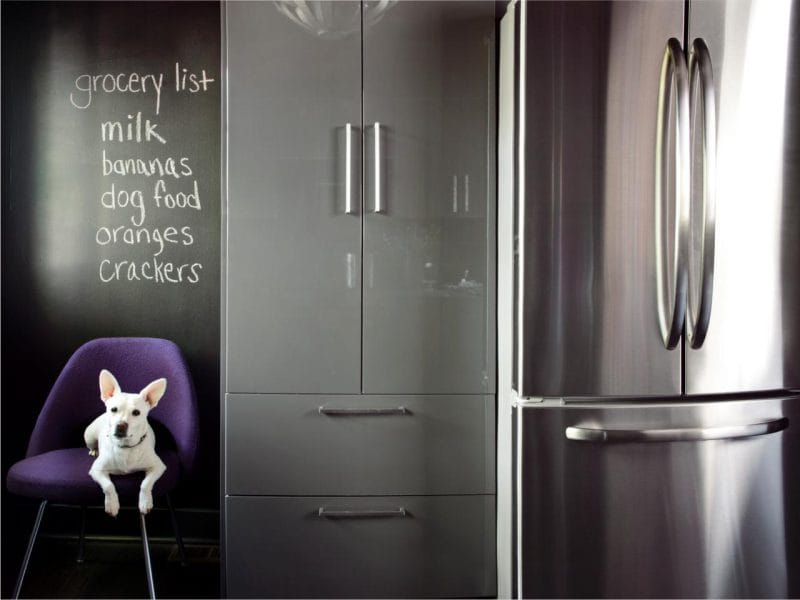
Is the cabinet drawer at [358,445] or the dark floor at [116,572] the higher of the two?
the cabinet drawer at [358,445]

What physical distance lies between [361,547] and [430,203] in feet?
3.41

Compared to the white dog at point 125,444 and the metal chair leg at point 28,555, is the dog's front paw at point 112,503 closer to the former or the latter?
the white dog at point 125,444

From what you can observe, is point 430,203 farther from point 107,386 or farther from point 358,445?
point 107,386

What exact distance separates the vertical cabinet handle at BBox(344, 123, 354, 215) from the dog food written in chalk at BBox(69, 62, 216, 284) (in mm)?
769

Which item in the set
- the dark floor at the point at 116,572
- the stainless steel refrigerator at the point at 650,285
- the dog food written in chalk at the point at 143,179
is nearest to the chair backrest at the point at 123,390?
the dog food written in chalk at the point at 143,179

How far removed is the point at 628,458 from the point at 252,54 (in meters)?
1.52

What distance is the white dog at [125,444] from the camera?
178 centimetres

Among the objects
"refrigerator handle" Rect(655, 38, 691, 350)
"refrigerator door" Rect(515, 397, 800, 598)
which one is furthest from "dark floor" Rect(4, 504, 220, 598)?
"refrigerator handle" Rect(655, 38, 691, 350)

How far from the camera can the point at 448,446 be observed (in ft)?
6.28

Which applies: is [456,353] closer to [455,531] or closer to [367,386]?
[367,386]

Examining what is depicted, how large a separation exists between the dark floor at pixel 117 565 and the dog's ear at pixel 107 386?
70cm

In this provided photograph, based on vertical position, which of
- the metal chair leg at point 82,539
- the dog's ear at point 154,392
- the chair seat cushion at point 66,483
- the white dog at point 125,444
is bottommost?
the metal chair leg at point 82,539

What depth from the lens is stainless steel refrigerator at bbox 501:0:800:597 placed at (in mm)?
1561

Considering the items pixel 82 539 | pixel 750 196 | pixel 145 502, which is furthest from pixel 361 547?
pixel 750 196
